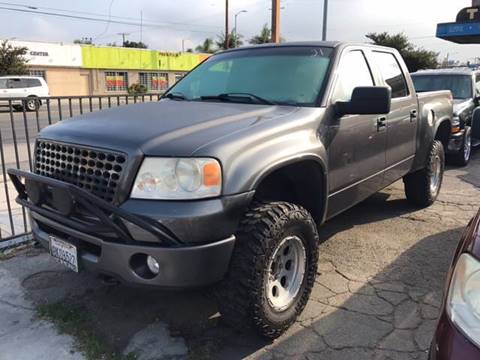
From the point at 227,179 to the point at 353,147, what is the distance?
1567mm

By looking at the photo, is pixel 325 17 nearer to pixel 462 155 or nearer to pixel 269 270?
pixel 462 155

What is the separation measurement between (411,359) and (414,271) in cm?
131

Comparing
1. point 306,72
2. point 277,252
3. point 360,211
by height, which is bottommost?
point 360,211

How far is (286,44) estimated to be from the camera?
403cm

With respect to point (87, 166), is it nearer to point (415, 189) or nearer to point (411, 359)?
point (411, 359)

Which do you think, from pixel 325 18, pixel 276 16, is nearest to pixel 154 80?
pixel 325 18

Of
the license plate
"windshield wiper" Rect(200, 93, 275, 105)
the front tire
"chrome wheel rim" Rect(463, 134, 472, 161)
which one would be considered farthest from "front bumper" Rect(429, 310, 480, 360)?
"chrome wheel rim" Rect(463, 134, 472, 161)

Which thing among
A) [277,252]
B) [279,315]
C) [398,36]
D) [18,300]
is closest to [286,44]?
[277,252]

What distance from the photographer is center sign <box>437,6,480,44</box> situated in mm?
15484

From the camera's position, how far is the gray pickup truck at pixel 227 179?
2465 millimetres

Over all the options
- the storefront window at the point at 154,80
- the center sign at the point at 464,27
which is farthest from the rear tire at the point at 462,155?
the storefront window at the point at 154,80

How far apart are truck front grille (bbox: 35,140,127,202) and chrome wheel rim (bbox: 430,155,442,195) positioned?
167 inches

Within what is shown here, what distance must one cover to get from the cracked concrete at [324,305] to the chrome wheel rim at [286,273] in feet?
0.75

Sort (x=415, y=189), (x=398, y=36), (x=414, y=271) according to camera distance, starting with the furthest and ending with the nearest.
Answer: (x=398, y=36), (x=415, y=189), (x=414, y=271)
